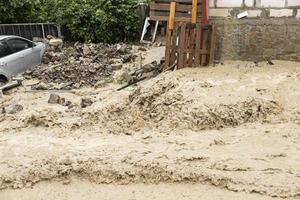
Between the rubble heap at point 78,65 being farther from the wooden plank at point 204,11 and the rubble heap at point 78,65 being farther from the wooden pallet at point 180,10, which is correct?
the wooden plank at point 204,11

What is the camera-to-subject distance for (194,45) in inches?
336

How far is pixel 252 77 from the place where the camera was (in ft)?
23.8

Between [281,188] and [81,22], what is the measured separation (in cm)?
1246

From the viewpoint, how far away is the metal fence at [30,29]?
1515 centimetres

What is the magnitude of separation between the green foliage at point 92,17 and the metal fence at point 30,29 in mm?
414

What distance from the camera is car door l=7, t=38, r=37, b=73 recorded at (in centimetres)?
1098

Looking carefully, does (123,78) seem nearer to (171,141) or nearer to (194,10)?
(194,10)

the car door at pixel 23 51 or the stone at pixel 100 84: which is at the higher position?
the car door at pixel 23 51

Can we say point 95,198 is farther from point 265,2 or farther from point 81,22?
point 81,22

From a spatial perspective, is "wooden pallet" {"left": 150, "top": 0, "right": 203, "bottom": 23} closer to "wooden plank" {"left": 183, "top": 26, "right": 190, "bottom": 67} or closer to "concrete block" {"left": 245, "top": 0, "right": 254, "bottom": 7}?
"wooden plank" {"left": 183, "top": 26, "right": 190, "bottom": 67}

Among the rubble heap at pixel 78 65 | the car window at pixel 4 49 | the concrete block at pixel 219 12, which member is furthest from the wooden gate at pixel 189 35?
the car window at pixel 4 49

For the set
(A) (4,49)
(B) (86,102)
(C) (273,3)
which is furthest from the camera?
(A) (4,49)

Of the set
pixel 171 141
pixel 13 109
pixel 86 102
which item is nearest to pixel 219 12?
pixel 86 102

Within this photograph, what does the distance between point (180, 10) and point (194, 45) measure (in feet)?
2.79
